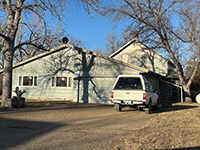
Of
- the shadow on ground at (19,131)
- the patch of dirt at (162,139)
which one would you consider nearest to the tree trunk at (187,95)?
the patch of dirt at (162,139)

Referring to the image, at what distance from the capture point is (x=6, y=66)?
43.6ft

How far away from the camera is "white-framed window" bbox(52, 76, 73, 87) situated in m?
19.2

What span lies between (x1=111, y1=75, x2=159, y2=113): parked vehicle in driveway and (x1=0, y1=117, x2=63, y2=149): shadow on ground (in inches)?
167

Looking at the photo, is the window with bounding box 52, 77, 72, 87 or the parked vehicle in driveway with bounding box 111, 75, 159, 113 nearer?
the parked vehicle in driveway with bounding box 111, 75, 159, 113

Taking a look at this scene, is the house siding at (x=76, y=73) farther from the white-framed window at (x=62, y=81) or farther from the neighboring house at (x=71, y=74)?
the white-framed window at (x=62, y=81)

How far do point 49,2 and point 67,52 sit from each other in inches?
283

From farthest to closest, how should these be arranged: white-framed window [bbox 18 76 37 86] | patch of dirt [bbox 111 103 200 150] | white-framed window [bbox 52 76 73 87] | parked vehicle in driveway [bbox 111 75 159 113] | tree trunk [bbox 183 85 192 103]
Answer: tree trunk [bbox 183 85 192 103], white-framed window [bbox 18 76 37 86], white-framed window [bbox 52 76 73 87], parked vehicle in driveway [bbox 111 75 159 113], patch of dirt [bbox 111 103 200 150]

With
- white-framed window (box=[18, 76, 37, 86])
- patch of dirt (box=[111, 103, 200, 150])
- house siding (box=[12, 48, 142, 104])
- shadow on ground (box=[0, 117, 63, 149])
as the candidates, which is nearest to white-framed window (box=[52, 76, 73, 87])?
house siding (box=[12, 48, 142, 104])

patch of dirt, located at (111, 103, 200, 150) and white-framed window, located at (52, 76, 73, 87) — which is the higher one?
white-framed window, located at (52, 76, 73, 87)

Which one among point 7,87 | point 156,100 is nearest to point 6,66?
point 7,87

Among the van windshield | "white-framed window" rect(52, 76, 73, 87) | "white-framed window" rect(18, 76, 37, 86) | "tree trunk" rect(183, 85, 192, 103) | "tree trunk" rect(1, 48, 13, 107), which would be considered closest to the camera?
the van windshield

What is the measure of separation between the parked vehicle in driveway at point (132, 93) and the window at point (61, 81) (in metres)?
8.00

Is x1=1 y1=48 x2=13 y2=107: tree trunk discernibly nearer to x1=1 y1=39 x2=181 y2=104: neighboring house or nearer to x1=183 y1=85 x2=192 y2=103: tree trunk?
x1=1 y1=39 x2=181 y2=104: neighboring house

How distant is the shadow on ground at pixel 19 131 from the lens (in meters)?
5.68
